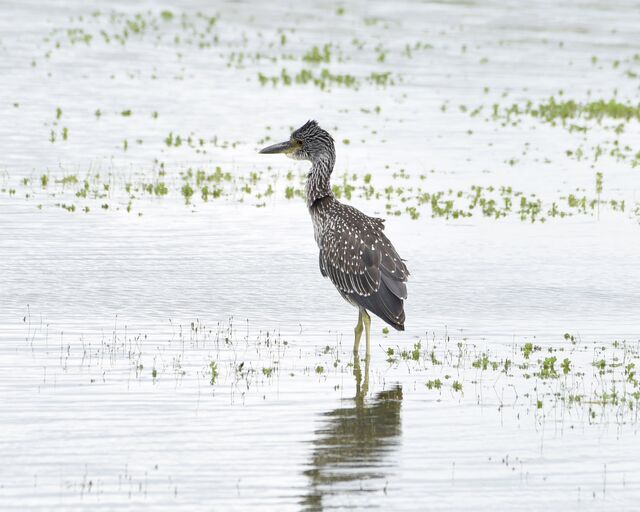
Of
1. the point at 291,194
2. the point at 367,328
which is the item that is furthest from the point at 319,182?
the point at 291,194

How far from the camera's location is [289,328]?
15781 millimetres

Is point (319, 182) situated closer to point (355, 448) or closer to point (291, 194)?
point (355, 448)

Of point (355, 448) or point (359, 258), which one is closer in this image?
point (355, 448)

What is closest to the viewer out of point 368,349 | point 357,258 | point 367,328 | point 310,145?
point 368,349

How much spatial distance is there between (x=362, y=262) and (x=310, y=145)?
247cm

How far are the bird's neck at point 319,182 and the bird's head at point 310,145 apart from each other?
0.10 metres

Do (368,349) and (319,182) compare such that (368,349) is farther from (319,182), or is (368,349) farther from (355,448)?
(355,448)

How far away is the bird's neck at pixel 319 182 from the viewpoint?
1602cm

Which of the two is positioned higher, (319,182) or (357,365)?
(319,182)

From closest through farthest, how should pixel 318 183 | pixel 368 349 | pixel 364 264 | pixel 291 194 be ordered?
pixel 368 349 < pixel 364 264 < pixel 318 183 < pixel 291 194

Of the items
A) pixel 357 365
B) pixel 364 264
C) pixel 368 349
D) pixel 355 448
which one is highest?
pixel 364 264

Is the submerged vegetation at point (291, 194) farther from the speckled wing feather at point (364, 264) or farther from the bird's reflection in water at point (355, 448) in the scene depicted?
the bird's reflection in water at point (355, 448)

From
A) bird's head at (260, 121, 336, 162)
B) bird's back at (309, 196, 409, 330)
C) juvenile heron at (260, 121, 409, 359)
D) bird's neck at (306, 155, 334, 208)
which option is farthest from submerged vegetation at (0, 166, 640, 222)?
bird's back at (309, 196, 409, 330)

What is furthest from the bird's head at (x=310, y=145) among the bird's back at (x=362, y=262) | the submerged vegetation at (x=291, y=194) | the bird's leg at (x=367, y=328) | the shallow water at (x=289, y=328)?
the submerged vegetation at (x=291, y=194)
